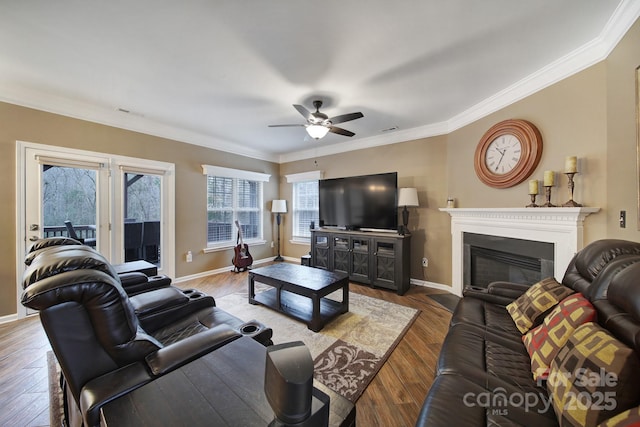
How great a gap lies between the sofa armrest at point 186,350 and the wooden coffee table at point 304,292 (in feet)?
4.52

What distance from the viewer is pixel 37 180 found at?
2793 millimetres

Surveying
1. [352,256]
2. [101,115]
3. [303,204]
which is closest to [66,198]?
[101,115]

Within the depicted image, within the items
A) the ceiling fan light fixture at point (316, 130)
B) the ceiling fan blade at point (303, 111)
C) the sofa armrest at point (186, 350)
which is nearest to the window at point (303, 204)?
the ceiling fan light fixture at point (316, 130)

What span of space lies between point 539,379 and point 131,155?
188 inches

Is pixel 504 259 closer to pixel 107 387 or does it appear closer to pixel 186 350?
pixel 186 350

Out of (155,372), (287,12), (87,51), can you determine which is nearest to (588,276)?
(155,372)

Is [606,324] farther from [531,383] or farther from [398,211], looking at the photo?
[398,211]

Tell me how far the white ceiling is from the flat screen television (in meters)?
1.12

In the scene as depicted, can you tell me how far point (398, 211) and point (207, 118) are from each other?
3.36m

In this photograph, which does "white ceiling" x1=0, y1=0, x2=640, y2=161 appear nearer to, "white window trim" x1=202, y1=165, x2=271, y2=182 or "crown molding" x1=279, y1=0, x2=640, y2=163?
"crown molding" x1=279, y1=0, x2=640, y2=163

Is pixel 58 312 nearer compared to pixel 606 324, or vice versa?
pixel 58 312

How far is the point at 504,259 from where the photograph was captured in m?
2.85

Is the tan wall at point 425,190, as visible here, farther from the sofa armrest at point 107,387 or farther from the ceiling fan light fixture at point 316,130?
the sofa armrest at point 107,387

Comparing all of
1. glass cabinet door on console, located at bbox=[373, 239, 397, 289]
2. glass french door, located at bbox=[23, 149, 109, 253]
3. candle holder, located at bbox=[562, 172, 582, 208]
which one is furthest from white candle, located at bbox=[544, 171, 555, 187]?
glass french door, located at bbox=[23, 149, 109, 253]
